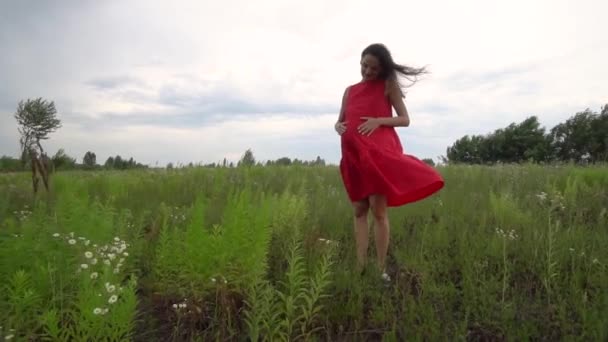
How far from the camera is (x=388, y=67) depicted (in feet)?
13.0

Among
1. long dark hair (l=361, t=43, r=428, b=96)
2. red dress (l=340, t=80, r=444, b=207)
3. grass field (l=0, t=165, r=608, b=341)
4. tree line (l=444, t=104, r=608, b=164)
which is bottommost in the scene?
grass field (l=0, t=165, r=608, b=341)

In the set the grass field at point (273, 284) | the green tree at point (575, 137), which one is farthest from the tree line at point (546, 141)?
the grass field at point (273, 284)

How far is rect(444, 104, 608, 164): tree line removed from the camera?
56.5 metres

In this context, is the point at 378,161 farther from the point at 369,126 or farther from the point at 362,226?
the point at 362,226

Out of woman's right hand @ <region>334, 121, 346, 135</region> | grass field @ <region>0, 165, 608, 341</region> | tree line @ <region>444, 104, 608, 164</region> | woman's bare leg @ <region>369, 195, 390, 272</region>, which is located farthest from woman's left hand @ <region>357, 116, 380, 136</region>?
tree line @ <region>444, 104, 608, 164</region>

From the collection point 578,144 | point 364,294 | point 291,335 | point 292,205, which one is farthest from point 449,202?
point 578,144

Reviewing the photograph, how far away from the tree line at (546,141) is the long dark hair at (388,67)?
165 ft

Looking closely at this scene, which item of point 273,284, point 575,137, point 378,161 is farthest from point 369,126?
point 575,137

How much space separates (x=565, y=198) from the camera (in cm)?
608

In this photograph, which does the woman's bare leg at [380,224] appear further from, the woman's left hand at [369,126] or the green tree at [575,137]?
the green tree at [575,137]

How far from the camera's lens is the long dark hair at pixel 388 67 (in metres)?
3.94

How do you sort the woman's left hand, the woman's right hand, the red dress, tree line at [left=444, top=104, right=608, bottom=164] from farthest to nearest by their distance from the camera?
1. tree line at [left=444, top=104, right=608, bottom=164]
2. the woman's right hand
3. the woman's left hand
4. the red dress

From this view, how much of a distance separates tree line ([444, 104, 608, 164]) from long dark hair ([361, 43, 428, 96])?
50187mm

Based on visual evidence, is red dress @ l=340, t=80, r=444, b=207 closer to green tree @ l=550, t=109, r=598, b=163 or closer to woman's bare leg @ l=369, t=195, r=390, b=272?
woman's bare leg @ l=369, t=195, r=390, b=272
